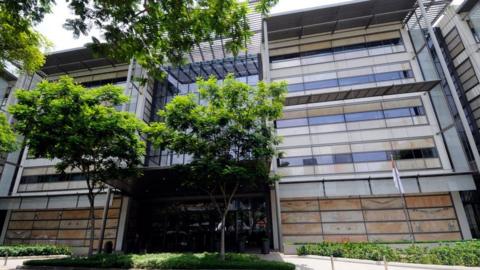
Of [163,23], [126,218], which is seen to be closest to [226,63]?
[126,218]

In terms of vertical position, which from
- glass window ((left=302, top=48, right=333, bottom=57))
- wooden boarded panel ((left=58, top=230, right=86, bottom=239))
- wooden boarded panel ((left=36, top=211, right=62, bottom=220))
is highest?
glass window ((left=302, top=48, right=333, bottom=57))

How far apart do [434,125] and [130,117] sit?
915 inches

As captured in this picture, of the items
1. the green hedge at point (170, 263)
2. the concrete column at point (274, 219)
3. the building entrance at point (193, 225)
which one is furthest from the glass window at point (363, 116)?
the green hedge at point (170, 263)

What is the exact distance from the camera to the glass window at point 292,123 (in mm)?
23922

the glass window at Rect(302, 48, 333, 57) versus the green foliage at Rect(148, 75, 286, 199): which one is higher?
the glass window at Rect(302, 48, 333, 57)

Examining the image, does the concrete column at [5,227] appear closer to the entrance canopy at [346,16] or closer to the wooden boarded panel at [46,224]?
the wooden boarded panel at [46,224]

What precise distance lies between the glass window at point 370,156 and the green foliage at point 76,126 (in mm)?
16743

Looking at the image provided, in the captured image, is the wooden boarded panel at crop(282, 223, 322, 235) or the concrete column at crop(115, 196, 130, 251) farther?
the concrete column at crop(115, 196, 130, 251)

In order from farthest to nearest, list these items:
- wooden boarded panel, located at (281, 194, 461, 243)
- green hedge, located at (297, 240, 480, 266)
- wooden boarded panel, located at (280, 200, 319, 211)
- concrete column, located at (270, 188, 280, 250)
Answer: wooden boarded panel, located at (280, 200, 319, 211)
concrete column, located at (270, 188, 280, 250)
wooden boarded panel, located at (281, 194, 461, 243)
green hedge, located at (297, 240, 480, 266)

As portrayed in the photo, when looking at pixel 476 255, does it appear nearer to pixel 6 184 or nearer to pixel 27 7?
pixel 27 7

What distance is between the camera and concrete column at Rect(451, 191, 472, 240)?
60.2 feet

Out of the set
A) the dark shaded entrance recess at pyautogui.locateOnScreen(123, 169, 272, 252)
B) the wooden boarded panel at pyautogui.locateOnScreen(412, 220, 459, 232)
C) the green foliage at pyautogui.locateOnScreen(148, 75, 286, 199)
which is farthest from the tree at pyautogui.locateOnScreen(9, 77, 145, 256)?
the wooden boarded panel at pyautogui.locateOnScreen(412, 220, 459, 232)

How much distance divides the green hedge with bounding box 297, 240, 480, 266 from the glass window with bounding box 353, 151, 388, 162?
9.01 m

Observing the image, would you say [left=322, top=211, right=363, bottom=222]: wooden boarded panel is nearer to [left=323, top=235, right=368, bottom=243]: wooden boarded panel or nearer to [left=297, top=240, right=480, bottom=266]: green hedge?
[left=323, top=235, right=368, bottom=243]: wooden boarded panel
